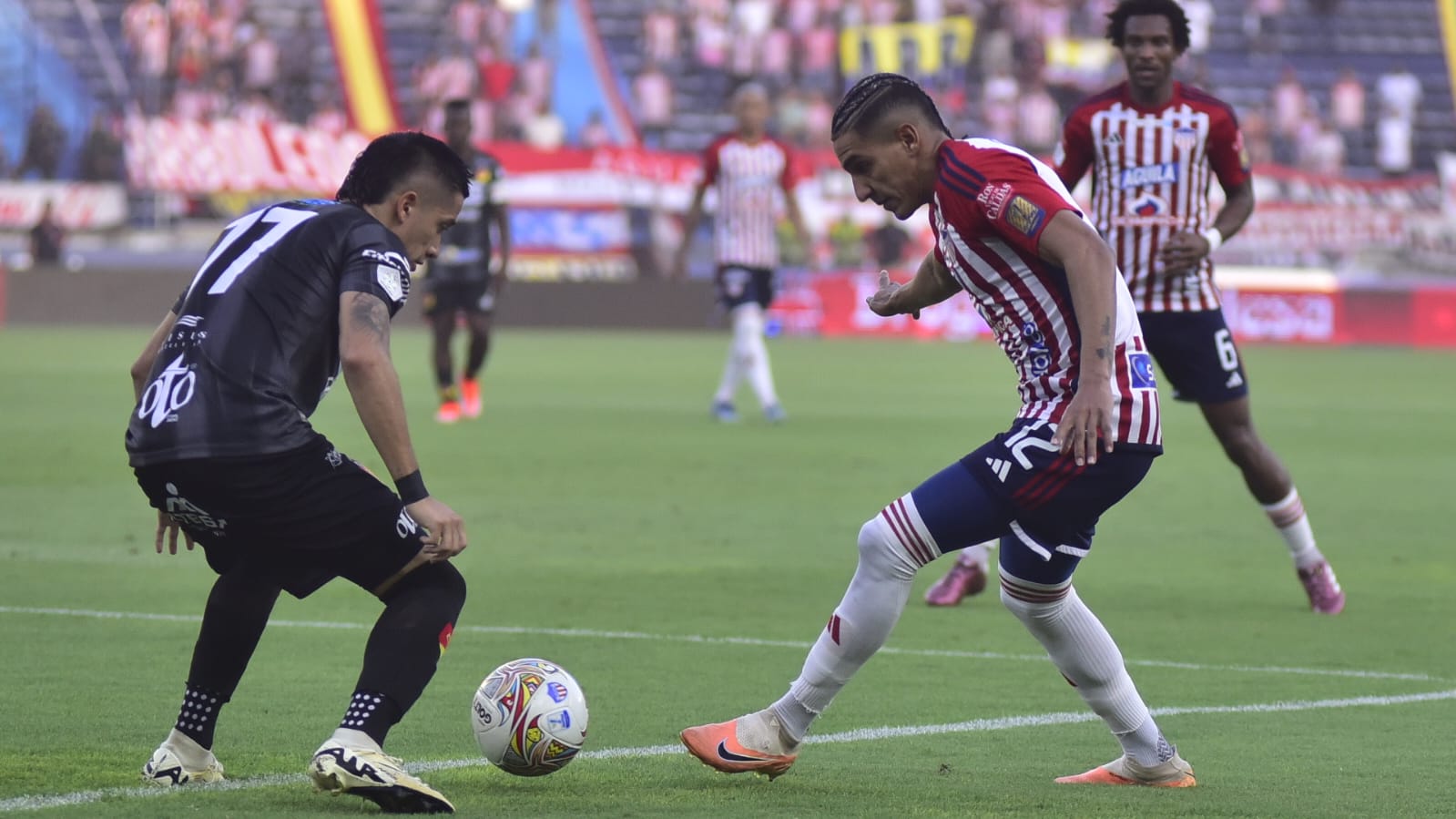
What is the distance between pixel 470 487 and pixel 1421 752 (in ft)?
26.4

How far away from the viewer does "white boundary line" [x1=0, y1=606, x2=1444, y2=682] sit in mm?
7652

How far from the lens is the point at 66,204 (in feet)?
121

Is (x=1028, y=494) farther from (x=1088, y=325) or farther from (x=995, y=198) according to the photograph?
(x=995, y=198)

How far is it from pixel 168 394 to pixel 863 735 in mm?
2253

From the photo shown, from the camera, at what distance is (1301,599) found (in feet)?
31.3

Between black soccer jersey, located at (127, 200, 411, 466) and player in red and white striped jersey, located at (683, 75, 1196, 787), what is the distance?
4.02ft

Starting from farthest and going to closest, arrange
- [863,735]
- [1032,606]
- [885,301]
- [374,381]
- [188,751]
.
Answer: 1. [863,735]
2. [885,301]
3. [1032,606]
4. [188,751]
5. [374,381]

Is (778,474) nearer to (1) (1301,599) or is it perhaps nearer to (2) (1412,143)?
(1) (1301,599)

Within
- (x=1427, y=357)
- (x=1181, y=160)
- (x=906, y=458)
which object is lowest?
(x=1427, y=357)

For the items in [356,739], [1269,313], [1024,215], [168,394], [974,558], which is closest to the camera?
[356,739]

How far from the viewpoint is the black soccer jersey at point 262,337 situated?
5125mm

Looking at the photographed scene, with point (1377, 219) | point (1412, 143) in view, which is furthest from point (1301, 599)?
point (1412, 143)

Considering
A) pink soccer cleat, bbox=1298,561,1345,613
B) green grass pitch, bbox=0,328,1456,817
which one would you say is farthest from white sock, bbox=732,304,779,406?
pink soccer cleat, bbox=1298,561,1345,613

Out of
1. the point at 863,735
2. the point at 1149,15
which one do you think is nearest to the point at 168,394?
the point at 863,735
